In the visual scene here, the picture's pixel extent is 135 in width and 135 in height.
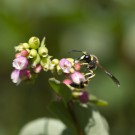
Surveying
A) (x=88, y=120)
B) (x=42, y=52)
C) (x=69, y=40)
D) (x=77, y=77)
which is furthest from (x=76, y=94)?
(x=69, y=40)

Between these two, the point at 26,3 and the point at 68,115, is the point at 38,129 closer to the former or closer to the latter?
the point at 68,115

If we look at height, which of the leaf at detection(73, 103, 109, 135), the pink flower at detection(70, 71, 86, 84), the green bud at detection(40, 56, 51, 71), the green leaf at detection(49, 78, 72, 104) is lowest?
the leaf at detection(73, 103, 109, 135)

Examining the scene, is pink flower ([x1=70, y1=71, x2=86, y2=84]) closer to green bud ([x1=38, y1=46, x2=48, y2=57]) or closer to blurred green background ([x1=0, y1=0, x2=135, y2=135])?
green bud ([x1=38, y1=46, x2=48, y2=57])

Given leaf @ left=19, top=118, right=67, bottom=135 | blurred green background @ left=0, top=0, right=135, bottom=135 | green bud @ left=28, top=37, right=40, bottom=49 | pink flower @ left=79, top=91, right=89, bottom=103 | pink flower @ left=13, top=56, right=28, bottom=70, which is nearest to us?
pink flower @ left=13, top=56, right=28, bottom=70

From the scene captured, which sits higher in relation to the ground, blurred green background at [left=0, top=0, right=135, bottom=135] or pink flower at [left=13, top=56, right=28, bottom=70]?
pink flower at [left=13, top=56, right=28, bottom=70]

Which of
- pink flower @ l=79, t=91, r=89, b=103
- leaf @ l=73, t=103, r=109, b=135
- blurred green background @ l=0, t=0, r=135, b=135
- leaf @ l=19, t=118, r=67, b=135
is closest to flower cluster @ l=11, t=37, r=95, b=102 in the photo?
pink flower @ l=79, t=91, r=89, b=103

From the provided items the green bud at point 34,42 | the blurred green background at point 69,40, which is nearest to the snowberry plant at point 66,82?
the green bud at point 34,42

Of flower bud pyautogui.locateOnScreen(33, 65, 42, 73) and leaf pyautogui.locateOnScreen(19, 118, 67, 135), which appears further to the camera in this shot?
leaf pyautogui.locateOnScreen(19, 118, 67, 135)
